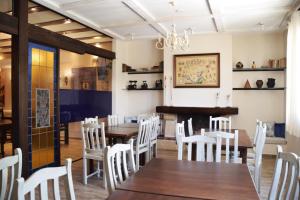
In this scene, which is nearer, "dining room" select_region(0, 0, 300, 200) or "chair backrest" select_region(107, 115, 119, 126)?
"dining room" select_region(0, 0, 300, 200)

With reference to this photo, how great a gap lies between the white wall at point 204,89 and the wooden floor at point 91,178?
134cm

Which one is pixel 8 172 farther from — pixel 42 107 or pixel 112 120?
pixel 112 120

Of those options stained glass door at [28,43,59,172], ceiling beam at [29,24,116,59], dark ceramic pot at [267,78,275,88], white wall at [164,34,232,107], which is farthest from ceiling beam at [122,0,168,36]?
dark ceramic pot at [267,78,275,88]

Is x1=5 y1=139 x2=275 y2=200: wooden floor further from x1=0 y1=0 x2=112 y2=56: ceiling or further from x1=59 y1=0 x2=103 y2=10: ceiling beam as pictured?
x1=59 y1=0 x2=103 y2=10: ceiling beam

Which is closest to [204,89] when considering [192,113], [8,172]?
[192,113]

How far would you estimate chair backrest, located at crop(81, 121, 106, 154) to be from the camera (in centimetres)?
370

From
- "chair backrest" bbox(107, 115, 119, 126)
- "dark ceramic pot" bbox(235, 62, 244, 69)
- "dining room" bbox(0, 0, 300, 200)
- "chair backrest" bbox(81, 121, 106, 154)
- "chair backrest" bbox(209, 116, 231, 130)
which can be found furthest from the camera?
"dark ceramic pot" bbox(235, 62, 244, 69)

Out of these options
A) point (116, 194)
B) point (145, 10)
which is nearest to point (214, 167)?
point (116, 194)

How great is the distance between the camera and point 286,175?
5.38 feet

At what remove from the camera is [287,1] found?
398 centimetres

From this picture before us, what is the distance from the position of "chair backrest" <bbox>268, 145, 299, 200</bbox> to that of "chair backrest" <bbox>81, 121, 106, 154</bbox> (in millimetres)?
2457

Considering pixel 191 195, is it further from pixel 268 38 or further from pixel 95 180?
pixel 268 38

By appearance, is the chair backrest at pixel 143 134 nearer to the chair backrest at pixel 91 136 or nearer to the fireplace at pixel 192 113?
the chair backrest at pixel 91 136

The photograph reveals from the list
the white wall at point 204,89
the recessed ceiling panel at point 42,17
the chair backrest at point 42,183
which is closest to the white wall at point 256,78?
the white wall at point 204,89
